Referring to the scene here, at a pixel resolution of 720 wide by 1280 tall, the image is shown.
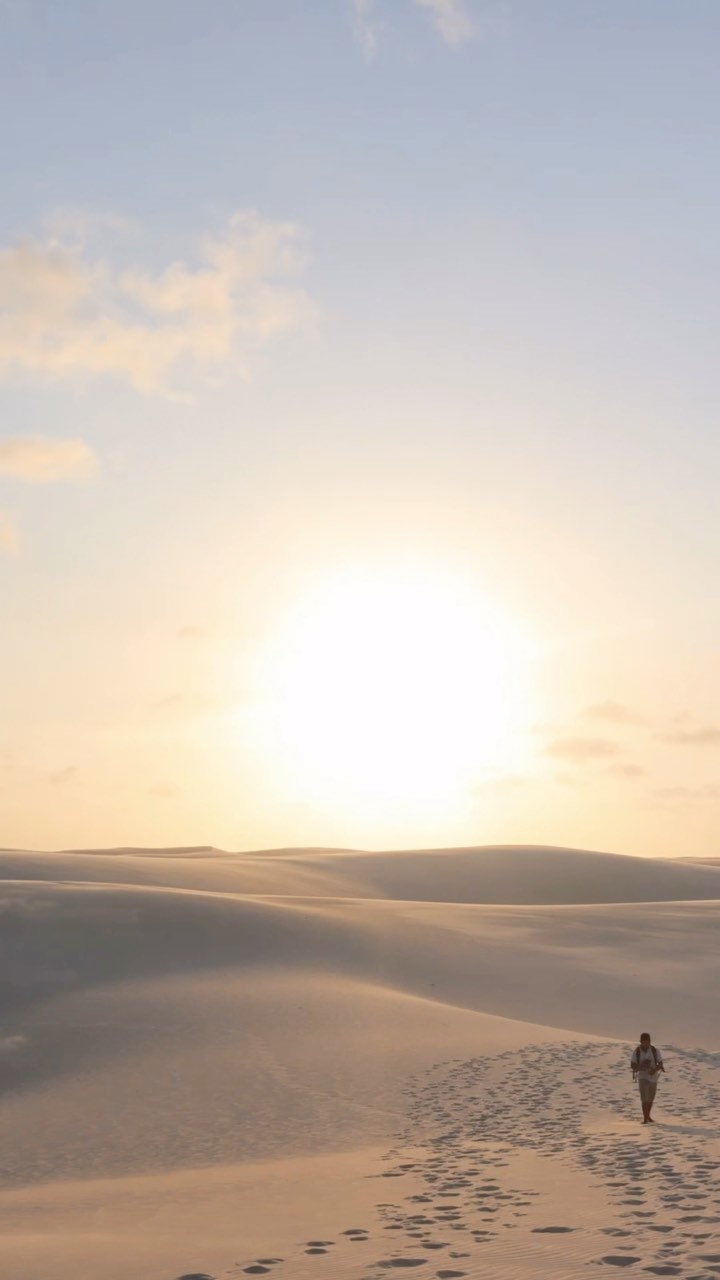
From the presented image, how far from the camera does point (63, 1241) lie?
35.0 ft

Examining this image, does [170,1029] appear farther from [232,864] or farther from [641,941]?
[232,864]

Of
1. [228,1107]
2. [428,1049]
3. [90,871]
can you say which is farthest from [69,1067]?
[90,871]

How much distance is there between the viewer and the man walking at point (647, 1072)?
1460 cm

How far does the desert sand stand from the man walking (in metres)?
0.38

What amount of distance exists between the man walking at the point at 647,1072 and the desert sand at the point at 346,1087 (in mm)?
378

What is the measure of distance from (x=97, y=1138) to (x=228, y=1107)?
1887mm

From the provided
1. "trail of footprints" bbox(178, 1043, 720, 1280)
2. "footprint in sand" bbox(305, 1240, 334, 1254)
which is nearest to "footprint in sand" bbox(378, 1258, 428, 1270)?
"trail of footprints" bbox(178, 1043, 720, 1280)

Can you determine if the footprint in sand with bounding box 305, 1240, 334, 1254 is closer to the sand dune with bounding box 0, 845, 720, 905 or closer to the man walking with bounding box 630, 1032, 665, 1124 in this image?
the man walking with bounding box 630, 1032, 665, 1124

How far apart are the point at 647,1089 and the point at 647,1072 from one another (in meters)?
0.23

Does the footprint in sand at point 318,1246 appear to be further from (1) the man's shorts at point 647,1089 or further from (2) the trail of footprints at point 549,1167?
(1) the man's shorts at point 647,1089

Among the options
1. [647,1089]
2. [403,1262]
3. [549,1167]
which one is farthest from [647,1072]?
[403,1262]

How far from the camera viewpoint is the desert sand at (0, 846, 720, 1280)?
991cm

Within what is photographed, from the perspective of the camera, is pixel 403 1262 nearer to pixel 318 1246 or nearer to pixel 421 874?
pixel 318 1246

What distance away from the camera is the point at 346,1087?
17.9 meters
